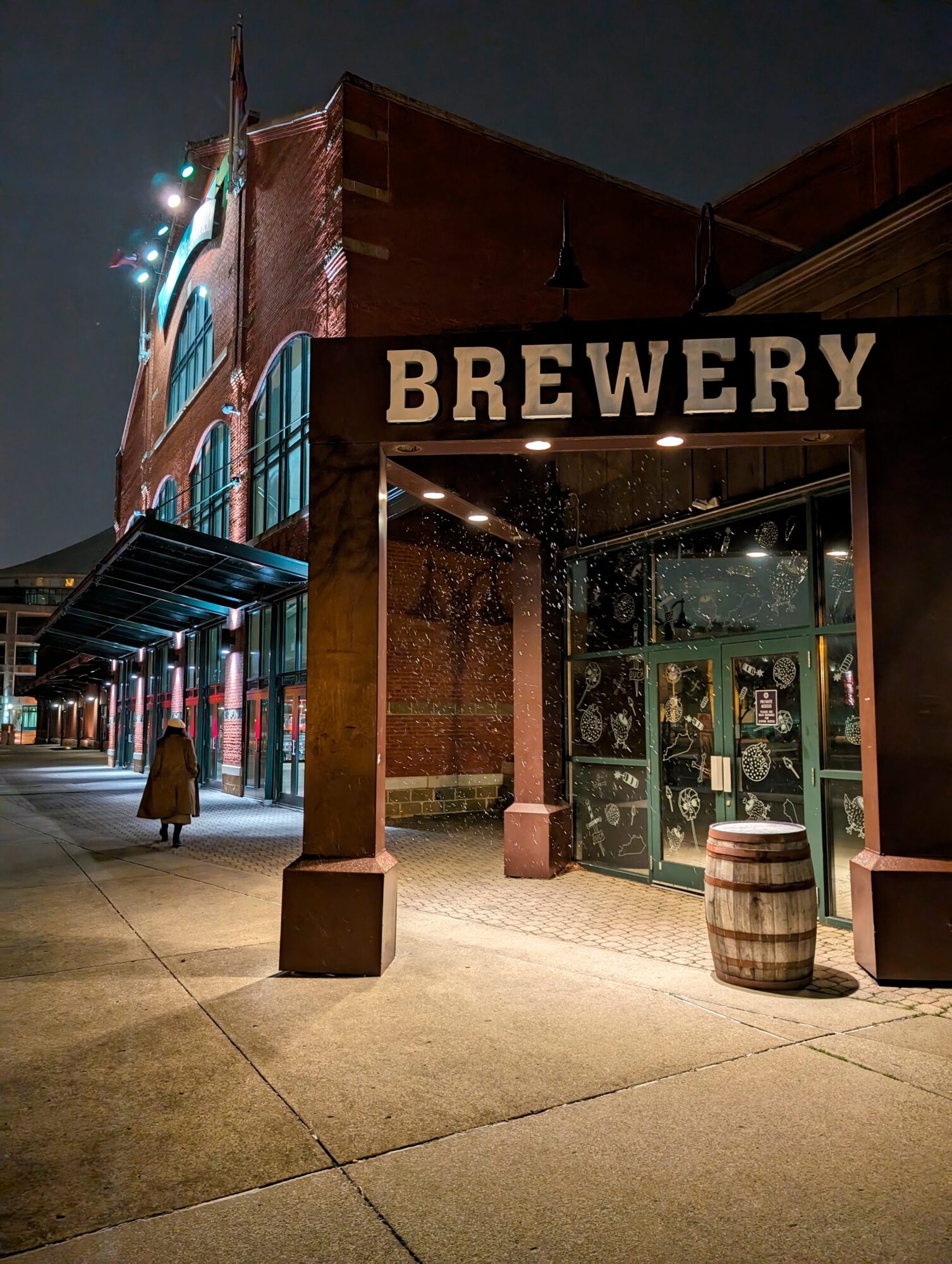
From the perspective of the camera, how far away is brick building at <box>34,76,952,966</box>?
51.2 feet

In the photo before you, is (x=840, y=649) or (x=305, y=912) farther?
(x=840, y=649)

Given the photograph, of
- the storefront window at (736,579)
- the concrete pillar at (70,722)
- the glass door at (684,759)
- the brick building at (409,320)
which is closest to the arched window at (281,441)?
the brick building at (409,320)

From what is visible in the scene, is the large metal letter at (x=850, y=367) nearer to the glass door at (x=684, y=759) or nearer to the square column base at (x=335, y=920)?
the glass door at (x=684, y=759)

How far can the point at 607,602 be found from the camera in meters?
10.3

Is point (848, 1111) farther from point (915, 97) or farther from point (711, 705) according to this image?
point (915, 97)

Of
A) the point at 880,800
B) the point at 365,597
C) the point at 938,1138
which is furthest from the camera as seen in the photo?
the point at 365,597

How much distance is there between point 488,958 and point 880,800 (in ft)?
9.36

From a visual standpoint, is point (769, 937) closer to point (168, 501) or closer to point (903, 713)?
point (903, 713)

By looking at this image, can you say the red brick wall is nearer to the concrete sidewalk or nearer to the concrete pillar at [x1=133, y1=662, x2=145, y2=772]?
the concrete sidewalk

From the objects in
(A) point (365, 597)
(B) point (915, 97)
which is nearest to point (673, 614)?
(A) point (365, 597)

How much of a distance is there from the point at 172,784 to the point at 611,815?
19.9ft

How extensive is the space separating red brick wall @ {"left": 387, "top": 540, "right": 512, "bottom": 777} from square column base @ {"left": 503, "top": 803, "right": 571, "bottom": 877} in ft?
17.1

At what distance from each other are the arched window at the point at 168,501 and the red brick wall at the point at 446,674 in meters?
13.9

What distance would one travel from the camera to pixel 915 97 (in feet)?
67.8
